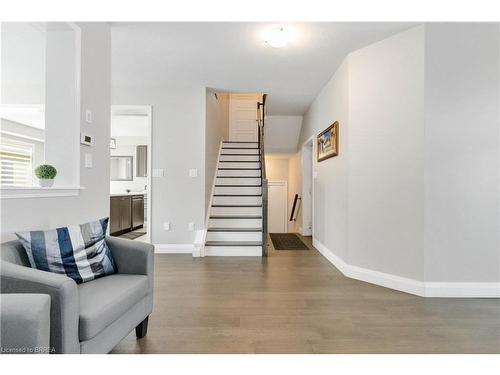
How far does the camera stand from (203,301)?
8.88ft

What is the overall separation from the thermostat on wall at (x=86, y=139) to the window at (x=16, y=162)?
5.09 meters

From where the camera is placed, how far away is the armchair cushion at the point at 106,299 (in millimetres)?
1422

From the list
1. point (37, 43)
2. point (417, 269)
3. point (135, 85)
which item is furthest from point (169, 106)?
point (417, 269)

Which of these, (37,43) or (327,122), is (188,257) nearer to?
(327,122)

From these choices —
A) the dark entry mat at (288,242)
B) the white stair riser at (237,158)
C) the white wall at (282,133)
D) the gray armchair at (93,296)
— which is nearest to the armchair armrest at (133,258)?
the gray armchair at (93,296)

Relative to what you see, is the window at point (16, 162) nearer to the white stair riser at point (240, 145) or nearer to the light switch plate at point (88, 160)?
the white stair riser at point (240, 145)

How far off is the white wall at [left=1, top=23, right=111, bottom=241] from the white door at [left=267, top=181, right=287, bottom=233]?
6385 millimetres

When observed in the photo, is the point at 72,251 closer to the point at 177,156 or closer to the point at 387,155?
the point at 387,155

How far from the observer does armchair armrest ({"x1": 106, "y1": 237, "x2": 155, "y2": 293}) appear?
2.03 meters

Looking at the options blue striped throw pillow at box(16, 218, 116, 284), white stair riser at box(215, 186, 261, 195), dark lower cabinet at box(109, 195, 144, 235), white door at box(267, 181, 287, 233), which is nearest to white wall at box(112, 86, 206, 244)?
white stair riser at box(215, 186, 261, 195)

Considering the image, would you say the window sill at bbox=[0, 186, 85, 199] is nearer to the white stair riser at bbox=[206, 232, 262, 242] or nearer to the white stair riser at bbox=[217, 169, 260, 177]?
the white stair riser at bbox=[206, 232, 262, 242]

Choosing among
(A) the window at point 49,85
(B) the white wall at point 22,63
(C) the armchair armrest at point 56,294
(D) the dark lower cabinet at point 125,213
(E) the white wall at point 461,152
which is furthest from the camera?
(D) the dark lower cabinet at point 125,213

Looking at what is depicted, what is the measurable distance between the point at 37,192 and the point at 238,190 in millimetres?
3957

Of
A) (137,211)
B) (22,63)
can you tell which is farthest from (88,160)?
(137,211)
